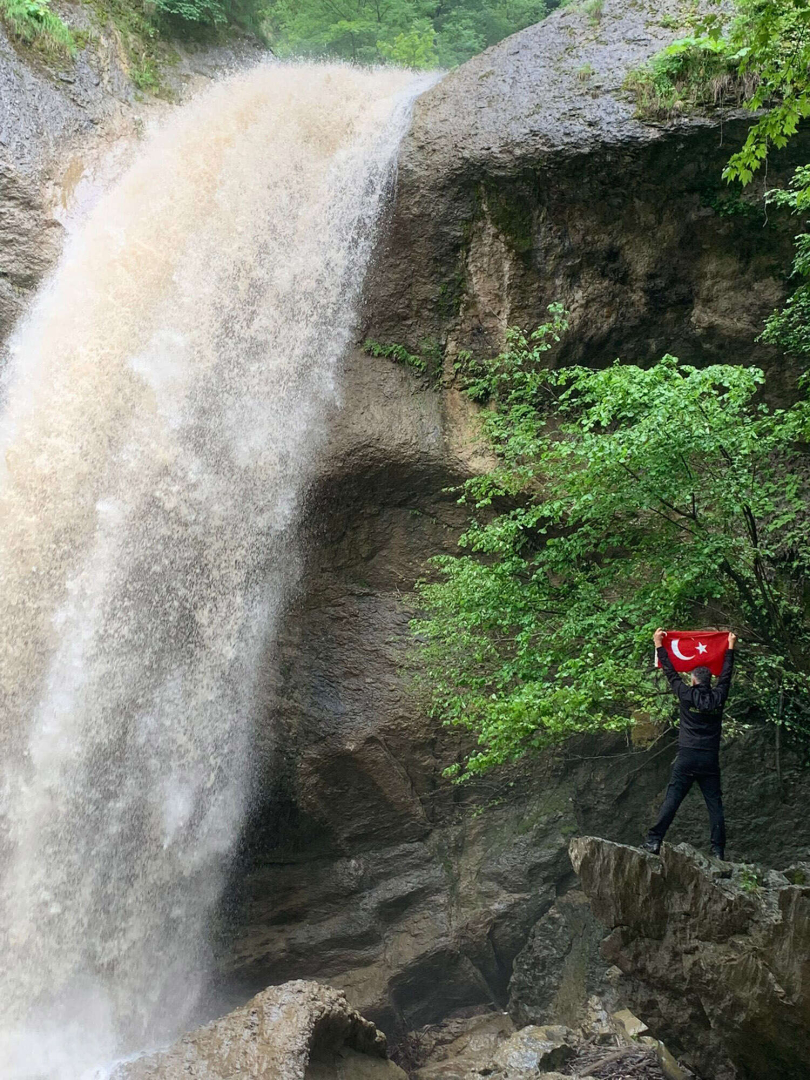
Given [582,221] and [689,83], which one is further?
[582,221]

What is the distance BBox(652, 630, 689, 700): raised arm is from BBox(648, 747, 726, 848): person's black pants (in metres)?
0.38

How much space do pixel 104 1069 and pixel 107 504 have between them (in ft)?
16.8

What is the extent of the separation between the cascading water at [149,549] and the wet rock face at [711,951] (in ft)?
14.8

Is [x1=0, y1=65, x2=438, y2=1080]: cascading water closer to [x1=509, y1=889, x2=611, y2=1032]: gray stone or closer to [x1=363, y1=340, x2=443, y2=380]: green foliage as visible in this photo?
[x1=363, y1=340, x2=443, y2=380]: green foliage

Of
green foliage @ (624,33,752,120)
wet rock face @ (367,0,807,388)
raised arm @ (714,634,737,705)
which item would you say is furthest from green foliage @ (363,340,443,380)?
raised arm @ (714,634,737,705)

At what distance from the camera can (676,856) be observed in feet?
18.8

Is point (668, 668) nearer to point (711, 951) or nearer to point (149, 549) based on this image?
point (711, 951)

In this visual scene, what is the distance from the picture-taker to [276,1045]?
20.2 ft

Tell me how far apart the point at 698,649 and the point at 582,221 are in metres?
5.95

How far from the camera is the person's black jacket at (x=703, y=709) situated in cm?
583

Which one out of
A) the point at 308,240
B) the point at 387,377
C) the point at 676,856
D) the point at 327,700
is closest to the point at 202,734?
the point at 327,700

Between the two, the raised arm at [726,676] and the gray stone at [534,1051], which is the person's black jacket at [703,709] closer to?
the raised arm at [726,676]

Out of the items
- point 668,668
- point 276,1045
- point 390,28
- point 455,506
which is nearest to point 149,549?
point 455,506

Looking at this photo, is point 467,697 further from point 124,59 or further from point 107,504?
point 124,59
